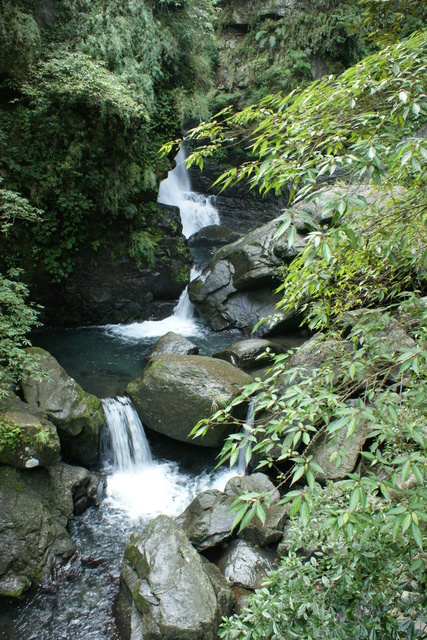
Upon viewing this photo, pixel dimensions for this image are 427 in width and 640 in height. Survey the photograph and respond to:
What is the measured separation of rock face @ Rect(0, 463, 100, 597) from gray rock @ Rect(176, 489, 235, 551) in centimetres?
142

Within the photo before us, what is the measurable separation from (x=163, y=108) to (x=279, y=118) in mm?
10279

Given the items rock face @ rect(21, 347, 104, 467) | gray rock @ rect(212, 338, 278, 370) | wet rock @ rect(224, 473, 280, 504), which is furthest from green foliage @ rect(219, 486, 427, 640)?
gray rock @ rect(212, 338, 278, 370)

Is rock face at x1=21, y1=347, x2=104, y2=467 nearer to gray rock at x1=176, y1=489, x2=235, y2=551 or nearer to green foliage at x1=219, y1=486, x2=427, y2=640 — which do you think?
gray rock at x1=176, y1=489, x2=235, y2=551

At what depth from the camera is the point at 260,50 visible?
17.3 meters

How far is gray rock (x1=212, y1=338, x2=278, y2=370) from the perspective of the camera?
27.1ft

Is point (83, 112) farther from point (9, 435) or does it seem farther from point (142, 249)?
point (9, 435)

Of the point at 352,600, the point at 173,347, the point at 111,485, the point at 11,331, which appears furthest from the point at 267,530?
the point at 173,347

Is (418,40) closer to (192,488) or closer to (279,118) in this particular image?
(279,118)

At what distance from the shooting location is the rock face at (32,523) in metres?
4.46

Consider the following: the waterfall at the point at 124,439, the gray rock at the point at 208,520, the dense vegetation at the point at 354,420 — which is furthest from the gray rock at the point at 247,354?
the dense vegetation at the point at 354,420

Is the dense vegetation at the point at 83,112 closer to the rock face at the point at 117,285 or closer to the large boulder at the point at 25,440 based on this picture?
the rock face at the point at 117,285

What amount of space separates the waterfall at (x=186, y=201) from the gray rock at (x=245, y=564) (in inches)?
489

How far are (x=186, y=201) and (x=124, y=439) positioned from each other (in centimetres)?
1184

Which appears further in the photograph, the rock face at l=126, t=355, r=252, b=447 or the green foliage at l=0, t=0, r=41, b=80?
the green foliage at l=0, t=0, r=41, b=80
